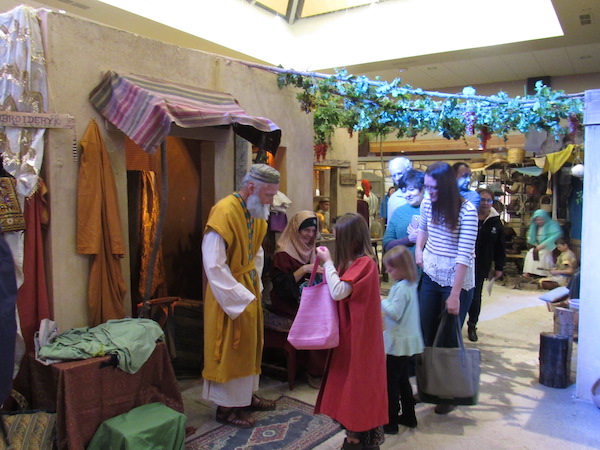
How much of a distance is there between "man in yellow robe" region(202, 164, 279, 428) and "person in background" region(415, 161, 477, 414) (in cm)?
119

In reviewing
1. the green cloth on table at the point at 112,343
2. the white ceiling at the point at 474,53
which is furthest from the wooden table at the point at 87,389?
the white ceiling at the point at 474,53

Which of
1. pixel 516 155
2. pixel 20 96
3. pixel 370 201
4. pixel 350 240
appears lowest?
pixel 350 240

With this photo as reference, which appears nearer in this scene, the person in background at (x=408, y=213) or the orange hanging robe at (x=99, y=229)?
the orange hanging robe at (x=99, y=229)

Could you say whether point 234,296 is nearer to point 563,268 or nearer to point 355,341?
point 355,341

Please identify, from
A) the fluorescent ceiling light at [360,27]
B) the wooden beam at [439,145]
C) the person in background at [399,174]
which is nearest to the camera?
the person in background at [399,174]

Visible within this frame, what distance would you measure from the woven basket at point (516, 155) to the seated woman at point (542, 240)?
2093 millimetres

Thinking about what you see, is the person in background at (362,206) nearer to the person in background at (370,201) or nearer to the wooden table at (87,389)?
the person in background at (370,201)

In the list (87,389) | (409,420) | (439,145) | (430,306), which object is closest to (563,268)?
(430,306)

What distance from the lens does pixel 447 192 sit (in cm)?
363

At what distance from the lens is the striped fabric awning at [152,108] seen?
3.22m

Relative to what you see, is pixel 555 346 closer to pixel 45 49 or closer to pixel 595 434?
pixel 595 434

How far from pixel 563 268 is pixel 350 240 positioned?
6.10 metres

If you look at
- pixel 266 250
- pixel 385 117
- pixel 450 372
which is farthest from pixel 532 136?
pixel 450 372

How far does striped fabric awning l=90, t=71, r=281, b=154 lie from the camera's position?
10.6 ft
